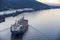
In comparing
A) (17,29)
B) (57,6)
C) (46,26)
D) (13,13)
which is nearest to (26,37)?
(17,29)

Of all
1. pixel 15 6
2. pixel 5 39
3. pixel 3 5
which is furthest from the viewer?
pixel 15 6

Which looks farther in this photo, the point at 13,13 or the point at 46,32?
the point at 13,13

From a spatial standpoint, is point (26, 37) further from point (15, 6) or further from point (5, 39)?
point (15, 6)

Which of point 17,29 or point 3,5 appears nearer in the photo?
point 17,29

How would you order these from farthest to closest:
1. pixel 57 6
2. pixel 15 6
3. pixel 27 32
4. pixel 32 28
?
1. pixel 57 6
2. pixel 15 6
3. pixel 32 28
4. pixel 27 32

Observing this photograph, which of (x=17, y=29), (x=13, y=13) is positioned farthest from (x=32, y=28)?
(x=13, y=13)

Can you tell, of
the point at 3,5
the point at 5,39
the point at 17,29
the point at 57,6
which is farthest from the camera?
the point at 57,6

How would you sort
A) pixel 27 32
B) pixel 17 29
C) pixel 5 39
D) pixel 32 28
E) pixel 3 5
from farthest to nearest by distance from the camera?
pixel 3 5 → pixel 32 28 → pixel 27 32 → pixel 17 29 → pixel 5 39

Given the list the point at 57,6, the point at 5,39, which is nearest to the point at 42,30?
the point at 5,39

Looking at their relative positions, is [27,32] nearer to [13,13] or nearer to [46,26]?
[46,26]
